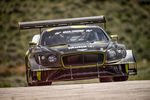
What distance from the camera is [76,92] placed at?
698 cm

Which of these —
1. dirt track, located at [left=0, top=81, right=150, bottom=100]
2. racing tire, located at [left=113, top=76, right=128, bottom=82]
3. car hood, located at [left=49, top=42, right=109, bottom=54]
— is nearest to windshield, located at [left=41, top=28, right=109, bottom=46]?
car hood, located at [left=49, top=42, right=109, bottom=54]

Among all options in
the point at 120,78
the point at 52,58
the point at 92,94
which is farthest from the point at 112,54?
the point at 92,94

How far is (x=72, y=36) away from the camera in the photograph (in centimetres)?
1009

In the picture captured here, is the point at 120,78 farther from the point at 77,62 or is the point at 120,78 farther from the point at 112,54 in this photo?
the point at 77,62

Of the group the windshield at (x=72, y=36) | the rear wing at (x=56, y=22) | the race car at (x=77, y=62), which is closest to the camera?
the race car at (x=77, y=62)

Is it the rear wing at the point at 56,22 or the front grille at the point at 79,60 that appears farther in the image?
the rear wing at the point at 56,22

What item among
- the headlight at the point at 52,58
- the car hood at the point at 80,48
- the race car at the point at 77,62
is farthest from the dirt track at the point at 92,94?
the car hood at the point at 80,48

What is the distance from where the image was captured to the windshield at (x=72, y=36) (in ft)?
32.1

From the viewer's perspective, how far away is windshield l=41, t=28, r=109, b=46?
32.1 feet

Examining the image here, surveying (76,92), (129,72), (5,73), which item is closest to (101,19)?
(129,72)

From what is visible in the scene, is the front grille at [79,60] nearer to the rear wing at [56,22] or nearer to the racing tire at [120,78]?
the racing tire at [120,78]

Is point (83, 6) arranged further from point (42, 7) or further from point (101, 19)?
point (101, 19)

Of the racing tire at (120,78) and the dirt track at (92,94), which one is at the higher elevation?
the dirt track at (92,94)

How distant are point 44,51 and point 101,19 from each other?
262cm
